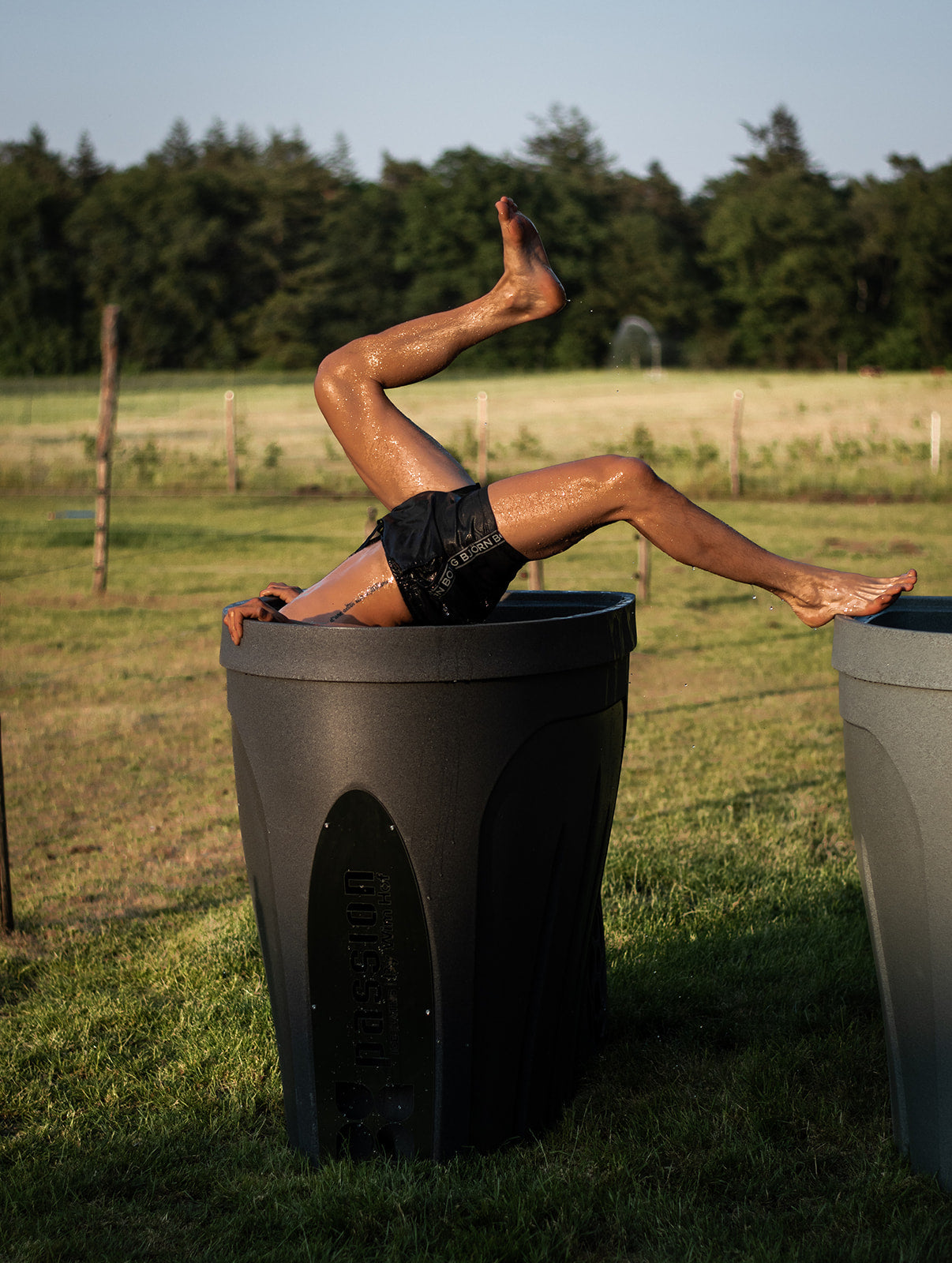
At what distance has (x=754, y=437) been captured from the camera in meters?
24.9

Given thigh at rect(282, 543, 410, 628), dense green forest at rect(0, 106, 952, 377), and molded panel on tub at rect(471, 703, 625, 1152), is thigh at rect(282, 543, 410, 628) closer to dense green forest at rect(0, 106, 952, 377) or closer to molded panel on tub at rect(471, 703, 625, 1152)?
molded panel on tub at rect(471, 703, 625, 1152)

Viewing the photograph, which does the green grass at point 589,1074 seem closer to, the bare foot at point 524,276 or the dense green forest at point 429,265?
the bare foot at point 524,276

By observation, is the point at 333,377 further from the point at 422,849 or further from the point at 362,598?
the point at 422,849

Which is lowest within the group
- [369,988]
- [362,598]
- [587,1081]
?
[587,1081]

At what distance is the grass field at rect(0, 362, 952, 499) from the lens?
18.2 metres

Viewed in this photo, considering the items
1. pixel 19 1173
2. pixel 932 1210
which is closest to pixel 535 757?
pixel 932 1210

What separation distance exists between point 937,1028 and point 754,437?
23620 millimetres

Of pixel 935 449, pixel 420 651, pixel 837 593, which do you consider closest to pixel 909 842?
pixel 837 593

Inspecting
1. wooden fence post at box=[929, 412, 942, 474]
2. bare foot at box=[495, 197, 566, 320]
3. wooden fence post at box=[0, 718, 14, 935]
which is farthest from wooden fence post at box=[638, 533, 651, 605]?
wooden fence post at box=[929, 412, 942, 474]

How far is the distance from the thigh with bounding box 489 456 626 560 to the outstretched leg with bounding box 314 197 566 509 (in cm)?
35

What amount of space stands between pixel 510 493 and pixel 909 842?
3.21ft

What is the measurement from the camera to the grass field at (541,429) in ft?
59.9

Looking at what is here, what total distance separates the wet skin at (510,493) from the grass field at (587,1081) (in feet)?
3.56

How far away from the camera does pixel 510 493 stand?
2340 mm
